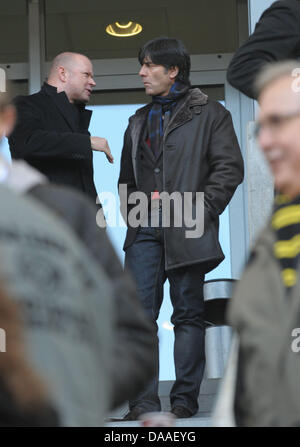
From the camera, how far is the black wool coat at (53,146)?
234 inches

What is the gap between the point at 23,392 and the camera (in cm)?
182

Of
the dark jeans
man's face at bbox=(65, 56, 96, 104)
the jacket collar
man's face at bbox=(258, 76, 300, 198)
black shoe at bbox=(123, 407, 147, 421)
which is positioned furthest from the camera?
man's face at bbox=(65, 56, 96, 104)

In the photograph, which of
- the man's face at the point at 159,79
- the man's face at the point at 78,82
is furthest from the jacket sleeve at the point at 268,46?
the man's face at the point at 78,82

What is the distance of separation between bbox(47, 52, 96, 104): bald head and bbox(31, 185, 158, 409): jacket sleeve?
13.4 ft

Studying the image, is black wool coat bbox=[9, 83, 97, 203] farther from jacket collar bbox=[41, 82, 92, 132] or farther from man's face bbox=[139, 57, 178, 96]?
man's face bbox=[139, 57, 178, 96]

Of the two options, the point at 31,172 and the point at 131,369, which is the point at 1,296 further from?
the point at 31,172

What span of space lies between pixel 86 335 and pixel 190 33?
704 cm

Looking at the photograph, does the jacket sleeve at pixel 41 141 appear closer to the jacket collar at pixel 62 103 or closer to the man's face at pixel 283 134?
the jacket collar at pixel 62 103

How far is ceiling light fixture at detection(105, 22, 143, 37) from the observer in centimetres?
895

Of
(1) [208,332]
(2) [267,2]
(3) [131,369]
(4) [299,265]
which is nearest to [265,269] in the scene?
(4) [299,265]

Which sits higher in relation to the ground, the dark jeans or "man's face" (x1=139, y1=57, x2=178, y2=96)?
"man's face" (x1=139, y1=57, x2=178, y2=96)

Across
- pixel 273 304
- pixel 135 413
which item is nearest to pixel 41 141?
pixel 135 413

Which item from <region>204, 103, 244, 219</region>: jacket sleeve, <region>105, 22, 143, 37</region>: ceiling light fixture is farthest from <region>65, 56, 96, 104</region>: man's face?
<region>105, 22, 143, 37</region>: ceiling light fixture

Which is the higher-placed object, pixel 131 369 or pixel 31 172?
pixel 31 172
